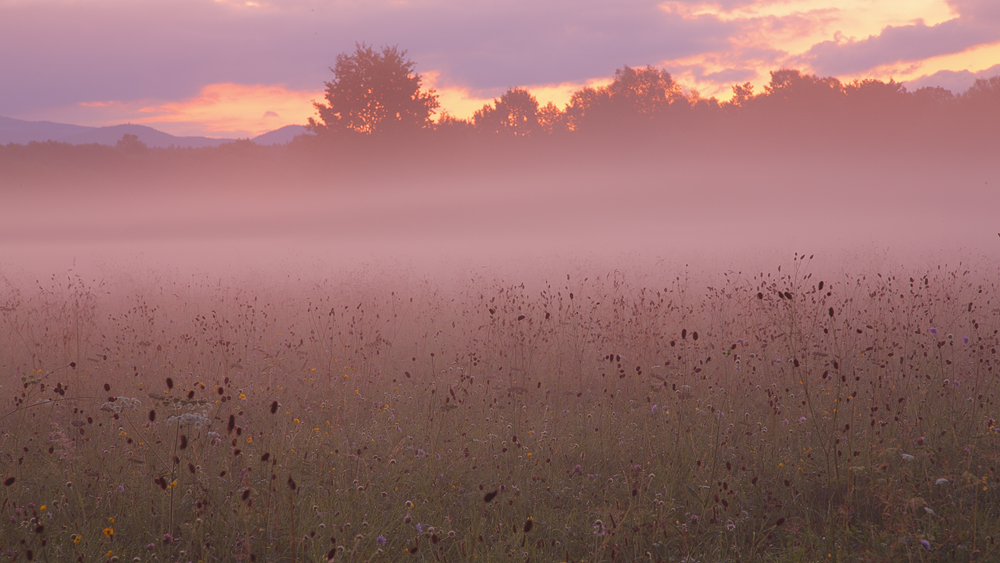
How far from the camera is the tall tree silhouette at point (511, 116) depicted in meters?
32.8

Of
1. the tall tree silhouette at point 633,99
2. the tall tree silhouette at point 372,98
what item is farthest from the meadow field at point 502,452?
the tall tree silhouette at point 633,99

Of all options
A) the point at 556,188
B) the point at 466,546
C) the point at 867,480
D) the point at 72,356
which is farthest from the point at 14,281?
the point at 556,188

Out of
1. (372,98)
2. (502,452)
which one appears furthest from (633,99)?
(502,452)

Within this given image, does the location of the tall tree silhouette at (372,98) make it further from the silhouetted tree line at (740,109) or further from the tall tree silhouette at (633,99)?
the tall tree silhouette at (633,99)

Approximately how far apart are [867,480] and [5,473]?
5.31 m

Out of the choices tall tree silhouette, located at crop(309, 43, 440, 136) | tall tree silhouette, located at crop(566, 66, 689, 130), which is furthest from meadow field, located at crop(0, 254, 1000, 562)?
tall tree silhouette, located at crop(566, 66, 689, 130)

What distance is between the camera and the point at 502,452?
12.5 feet

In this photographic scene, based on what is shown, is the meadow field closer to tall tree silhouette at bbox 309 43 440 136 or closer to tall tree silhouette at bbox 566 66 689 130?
tall tree silhouette at bbox 309 43 440 136

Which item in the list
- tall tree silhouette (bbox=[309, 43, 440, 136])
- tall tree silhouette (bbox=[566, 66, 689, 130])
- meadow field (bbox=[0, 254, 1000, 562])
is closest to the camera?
meadow field (bbox=[0, 254, 1000, 562])

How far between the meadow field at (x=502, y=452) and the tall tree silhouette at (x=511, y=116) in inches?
1075

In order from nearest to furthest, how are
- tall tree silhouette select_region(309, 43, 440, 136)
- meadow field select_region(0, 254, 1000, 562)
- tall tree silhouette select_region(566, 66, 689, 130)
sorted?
meadow field select_region(0, 254, 1000, 562) → tall tree silhouette select_region(309, 43, 440, 136) → tall tree silhouette select_region(566, 66, 689, 130)

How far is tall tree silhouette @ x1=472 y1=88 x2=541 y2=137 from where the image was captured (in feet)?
108

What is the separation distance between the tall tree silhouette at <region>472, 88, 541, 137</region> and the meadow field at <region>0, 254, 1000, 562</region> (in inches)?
1075

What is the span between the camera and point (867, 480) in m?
3.28
